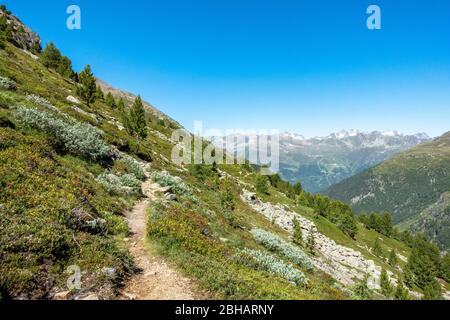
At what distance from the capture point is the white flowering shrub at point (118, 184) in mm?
17766

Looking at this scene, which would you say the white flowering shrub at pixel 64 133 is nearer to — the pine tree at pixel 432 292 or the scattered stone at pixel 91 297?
the scattered stone at pixel 91 297

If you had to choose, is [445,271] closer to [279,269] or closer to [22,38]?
[279,269]

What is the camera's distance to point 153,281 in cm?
959

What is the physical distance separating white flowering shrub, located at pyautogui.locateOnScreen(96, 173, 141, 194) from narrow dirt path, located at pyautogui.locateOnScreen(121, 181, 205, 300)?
597 centimetres

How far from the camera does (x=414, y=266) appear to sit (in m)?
76.4

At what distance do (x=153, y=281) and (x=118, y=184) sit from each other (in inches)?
433

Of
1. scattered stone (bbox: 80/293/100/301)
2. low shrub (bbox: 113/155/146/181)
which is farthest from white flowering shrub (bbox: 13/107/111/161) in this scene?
scattered stone (bbox: 80/293/100/301)

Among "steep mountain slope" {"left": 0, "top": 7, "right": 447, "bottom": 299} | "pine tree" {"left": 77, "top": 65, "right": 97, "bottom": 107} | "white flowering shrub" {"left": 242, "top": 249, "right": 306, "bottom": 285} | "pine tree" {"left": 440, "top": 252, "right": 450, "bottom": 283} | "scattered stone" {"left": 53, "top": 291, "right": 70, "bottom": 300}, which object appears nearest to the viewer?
"scattered stone" {"left": 53, "top": 291, "right": 70, "bottom": 300}

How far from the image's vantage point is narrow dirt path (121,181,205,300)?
8.78 m

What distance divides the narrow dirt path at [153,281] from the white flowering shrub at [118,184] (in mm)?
5971

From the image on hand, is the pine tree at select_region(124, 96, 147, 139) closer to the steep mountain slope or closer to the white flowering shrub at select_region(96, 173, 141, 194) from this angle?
the steep mountain slope

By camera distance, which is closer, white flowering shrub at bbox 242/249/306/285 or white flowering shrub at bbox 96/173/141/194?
white flowering shrub at bbox 242/249/306/285
